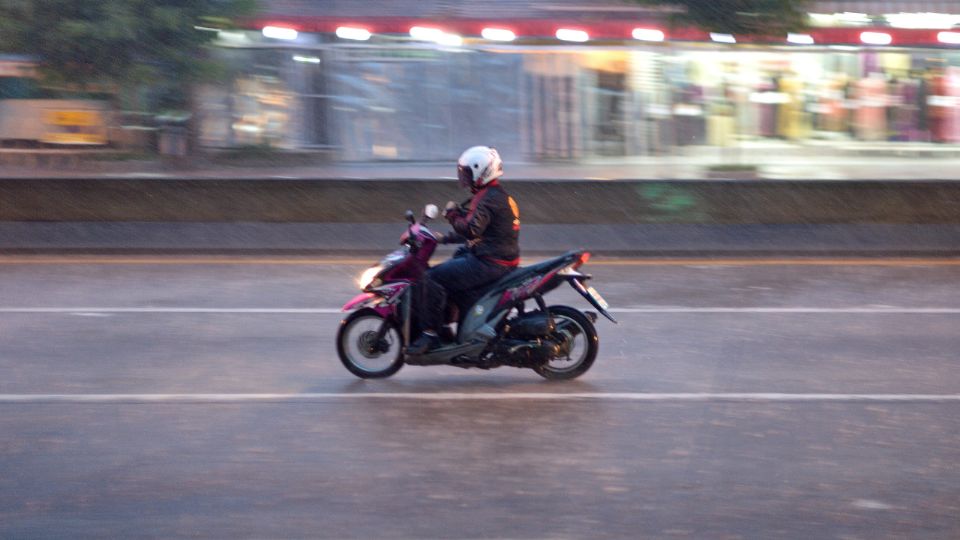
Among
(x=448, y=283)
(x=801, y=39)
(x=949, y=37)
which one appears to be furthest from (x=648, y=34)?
(x=448, y=283)

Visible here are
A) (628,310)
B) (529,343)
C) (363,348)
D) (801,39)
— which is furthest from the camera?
(801,39)

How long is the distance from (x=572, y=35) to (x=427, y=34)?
2.84 metres

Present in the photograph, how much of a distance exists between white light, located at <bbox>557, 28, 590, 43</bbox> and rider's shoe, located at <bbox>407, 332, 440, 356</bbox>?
16976 mm

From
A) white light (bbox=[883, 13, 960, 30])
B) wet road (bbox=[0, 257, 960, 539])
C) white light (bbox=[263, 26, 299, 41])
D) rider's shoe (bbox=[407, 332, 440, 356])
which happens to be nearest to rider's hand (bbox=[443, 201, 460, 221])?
rider's shoe (bbox=[407, 332, 440, 356])

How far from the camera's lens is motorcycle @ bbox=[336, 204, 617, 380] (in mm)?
8453

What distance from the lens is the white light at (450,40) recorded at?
24781 millimetres

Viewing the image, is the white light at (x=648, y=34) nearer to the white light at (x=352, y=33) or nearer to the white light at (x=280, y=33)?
the white light at (x=352, y=33)

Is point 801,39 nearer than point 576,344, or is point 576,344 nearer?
point 576,344

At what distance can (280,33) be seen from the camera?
24.7m

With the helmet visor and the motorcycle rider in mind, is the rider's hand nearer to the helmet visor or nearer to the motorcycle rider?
the motorcycle rider

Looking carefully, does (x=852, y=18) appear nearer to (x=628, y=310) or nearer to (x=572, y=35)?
(x=572, y=35)

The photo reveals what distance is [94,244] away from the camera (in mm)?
14984

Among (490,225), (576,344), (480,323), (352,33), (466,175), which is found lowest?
(576,344)

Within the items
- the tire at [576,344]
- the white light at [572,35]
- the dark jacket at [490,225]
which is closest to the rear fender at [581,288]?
the tire at [576,344]
